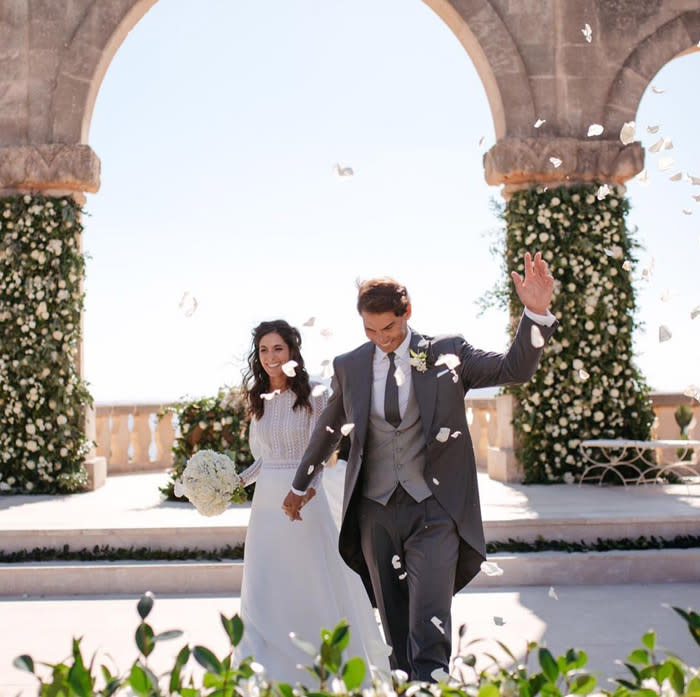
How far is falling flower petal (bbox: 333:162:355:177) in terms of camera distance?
404cm

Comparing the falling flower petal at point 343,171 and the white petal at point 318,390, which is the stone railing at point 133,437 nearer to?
the white petal at point 318,390

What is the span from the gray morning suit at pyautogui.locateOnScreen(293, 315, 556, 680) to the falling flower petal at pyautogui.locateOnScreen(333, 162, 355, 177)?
75cm

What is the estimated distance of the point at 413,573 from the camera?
12.6ft

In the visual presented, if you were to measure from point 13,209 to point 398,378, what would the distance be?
7.45m

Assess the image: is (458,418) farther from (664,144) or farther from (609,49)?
(609,49)

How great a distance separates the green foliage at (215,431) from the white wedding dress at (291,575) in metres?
4.57

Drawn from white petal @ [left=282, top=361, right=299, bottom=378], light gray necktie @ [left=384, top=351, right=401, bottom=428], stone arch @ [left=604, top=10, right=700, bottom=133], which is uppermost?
stone arch @ [left=604, top=10, right=700, bottom=133]

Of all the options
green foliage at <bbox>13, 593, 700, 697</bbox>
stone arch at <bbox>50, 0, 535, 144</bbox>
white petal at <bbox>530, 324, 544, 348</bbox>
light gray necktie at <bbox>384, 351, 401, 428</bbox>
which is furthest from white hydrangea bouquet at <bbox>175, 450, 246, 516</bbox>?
stone arch at <bbox>50, 0, 535, 144</bbox>

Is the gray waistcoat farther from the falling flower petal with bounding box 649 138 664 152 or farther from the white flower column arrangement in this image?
the white flower column arrangement

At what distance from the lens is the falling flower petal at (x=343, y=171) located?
4.04 meters

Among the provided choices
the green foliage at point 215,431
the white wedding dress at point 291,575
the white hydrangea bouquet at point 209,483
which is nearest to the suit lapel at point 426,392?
the white wedding dress at point 291,575

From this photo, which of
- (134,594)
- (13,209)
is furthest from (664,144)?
(13,209)

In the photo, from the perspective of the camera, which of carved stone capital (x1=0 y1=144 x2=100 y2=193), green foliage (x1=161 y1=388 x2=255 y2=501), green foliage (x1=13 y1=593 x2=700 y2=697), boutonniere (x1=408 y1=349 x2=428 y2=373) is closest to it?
green foliage (x1=13 y1=593 x2=700 y2=697)

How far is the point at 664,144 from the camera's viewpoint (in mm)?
3984
